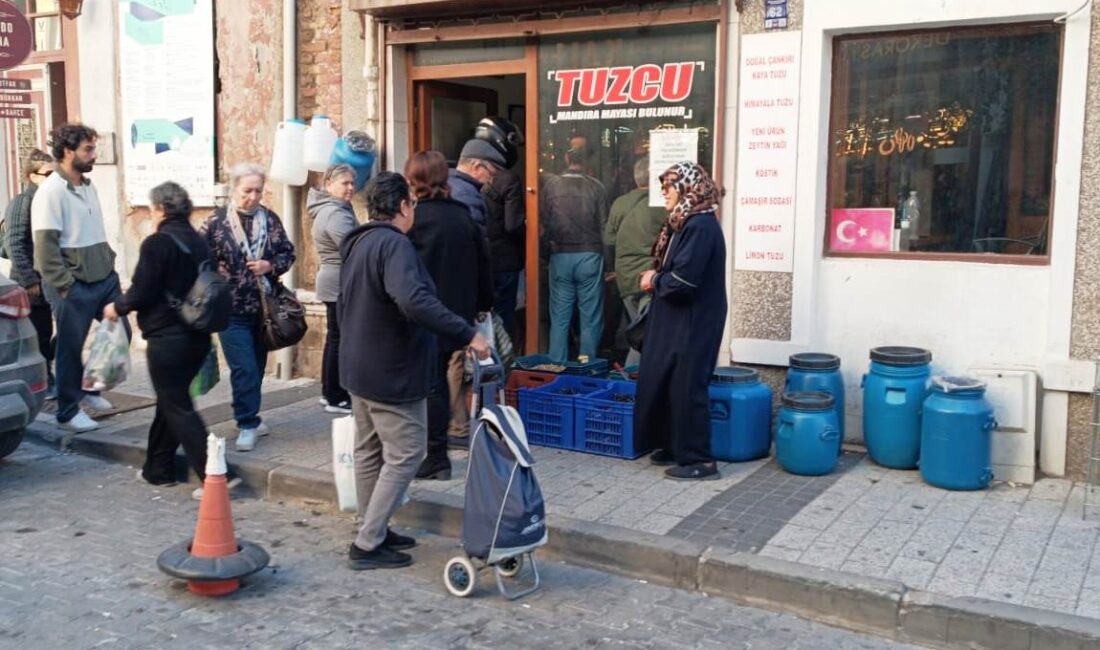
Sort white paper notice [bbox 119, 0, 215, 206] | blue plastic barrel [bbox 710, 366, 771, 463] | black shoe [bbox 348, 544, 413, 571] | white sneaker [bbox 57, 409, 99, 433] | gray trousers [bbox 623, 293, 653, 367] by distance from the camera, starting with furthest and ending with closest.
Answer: white paper notice [bbox 119, 0, 215, 206] → gray trousers [bbox 623, 293, 653, 367] → white sneaker [bbox 57, 409, 99, 433] → blue plastic barrel [bbox 710, 366, 771, 463] → black shoe [bbox 348, 544, 413, 571]

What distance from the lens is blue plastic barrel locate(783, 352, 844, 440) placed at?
6.37 metres

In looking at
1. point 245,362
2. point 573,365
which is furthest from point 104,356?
point 573,365

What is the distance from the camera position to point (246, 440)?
6.82m

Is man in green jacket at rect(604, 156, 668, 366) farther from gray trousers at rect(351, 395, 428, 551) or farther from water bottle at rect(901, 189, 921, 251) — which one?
gray trousers at rect(351, 395, 428, 551)

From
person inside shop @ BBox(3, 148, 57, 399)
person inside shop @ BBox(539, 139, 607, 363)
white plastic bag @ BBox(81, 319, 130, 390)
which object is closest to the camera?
white plastic bag @ BBox(81, 319, 130, 390)

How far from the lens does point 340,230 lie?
7.14 m

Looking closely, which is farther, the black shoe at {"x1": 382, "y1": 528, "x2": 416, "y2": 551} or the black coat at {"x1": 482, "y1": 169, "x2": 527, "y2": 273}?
the black coat at {"x1": 482, "y1": 169, "x2": 527, "y2": 273}

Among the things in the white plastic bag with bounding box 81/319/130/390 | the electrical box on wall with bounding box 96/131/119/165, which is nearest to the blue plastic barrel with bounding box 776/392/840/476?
the white plastic bag with bounding box 81/319/130/390

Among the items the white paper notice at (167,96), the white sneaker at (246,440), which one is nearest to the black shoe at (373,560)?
the white sneaker at (246,440)

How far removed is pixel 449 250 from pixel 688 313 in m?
1.43

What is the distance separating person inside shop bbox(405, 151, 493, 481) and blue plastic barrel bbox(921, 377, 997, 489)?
2.69 metres

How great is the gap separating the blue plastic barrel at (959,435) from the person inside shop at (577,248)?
277 centimetres

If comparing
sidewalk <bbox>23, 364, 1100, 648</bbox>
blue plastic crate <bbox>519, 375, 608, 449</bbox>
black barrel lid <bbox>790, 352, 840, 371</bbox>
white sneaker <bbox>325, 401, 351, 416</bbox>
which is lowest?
sidewalk <bbox>23, 364, 1100, 648</bbox>

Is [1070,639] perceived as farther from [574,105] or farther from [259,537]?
[574,105]
